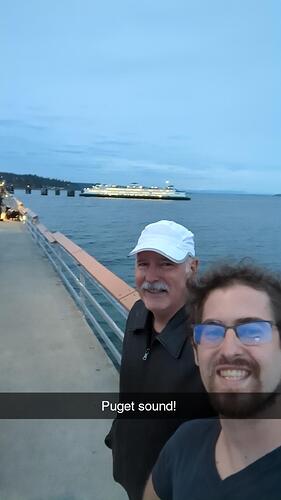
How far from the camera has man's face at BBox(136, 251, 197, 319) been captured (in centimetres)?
183

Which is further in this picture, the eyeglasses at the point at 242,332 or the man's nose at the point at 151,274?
the man's nose at the point at 151,274

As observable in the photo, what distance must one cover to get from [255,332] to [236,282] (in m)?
0.17

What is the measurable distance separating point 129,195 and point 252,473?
143 metres

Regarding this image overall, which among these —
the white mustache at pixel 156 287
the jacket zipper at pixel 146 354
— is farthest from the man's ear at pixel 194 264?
the jacket zipper at pixel 146 354

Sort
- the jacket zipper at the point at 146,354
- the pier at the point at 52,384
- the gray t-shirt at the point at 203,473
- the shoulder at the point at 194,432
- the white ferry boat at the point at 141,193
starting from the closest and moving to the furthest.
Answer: the gray t-shirt at the point at 203,473 → the shoulder at the point at 194,432 → the jacket zipper at the point at 146,354 → the pier at the point at 52,384 → the white ferry boat at the point at 141,193

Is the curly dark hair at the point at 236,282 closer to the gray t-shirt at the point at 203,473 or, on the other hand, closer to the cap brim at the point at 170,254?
the gray t-shirt at the point at 203,473

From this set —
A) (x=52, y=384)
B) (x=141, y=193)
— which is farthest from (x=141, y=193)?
(x=52, y=384)

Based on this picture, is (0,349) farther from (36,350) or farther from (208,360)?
(208,360)

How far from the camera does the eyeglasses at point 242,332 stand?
115 cm

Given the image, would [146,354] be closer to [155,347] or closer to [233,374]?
[155,347]

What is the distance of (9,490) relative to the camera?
2.50m

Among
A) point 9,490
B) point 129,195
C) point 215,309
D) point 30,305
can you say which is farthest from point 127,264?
point 129,195

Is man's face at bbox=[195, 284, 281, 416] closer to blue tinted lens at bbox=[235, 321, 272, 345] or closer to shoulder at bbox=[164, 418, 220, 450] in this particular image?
blue tinted lens at bbox=[235, 321, 272, 345]

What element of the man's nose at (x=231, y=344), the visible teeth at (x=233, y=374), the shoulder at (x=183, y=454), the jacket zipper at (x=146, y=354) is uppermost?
the man's nose at (x=231, y=344)
